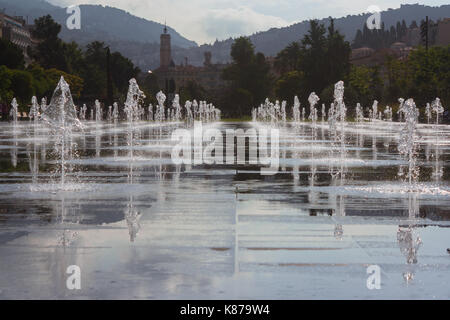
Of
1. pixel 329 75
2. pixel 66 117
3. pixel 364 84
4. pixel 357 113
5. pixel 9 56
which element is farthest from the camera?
pixel 329 75

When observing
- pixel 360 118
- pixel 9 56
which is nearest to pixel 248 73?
pixel 360 118

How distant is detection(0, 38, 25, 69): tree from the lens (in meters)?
94.8

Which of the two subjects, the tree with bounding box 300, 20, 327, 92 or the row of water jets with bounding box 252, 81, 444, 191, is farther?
the tree with bounding box 300, 20, 327, 92

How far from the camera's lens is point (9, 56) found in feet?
312

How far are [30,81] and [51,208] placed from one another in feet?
254

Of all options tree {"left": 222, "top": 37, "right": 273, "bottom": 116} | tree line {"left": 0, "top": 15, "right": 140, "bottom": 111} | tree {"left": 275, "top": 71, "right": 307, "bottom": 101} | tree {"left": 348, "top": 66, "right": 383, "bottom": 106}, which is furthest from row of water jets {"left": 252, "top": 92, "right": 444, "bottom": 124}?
tree line {"left": 0, "top": 15, "right": 140, "bottom": 111}

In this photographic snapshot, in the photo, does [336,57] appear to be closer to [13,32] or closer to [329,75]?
[329,75]

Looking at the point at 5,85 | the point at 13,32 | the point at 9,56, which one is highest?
the point at 13,32

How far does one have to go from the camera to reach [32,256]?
771cm

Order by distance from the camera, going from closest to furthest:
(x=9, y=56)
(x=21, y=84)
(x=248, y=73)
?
(x=21, y=84), (x=9, y=56), (x=248, y=73)

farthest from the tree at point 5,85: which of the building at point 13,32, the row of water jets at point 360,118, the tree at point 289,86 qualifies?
the building at point 13,32

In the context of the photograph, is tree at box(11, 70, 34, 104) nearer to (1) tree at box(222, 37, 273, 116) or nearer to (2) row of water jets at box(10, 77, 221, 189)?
(2) row of water jets at box(10, 77, 221, 189)

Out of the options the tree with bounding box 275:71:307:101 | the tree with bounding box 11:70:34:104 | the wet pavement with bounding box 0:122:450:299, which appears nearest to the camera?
the wet pavement with bounding box 0:122:450:299

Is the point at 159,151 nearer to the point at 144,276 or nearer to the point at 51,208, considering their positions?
the point at 51,208
